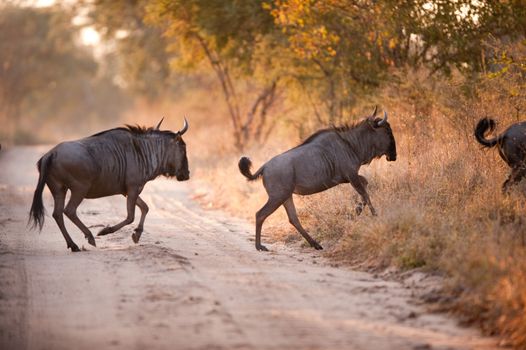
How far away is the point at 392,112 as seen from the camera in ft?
48.3

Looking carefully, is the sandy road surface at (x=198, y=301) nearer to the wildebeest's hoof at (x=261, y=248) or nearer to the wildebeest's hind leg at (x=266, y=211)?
the wildebeest's hoof at (x=261, y=248)

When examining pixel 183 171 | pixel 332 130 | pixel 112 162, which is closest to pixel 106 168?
pixel 112 162

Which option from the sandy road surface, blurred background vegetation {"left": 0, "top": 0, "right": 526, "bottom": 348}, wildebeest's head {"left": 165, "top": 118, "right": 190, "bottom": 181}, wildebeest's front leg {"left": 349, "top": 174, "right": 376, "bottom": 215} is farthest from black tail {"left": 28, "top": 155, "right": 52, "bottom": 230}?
wildebeest's front leg {"left": 349, "top": 174, "right": 376, "bottom": 215}

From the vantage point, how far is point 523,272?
6.47 meters

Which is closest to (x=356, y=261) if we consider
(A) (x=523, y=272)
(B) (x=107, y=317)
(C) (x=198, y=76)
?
(A) (x=523, y=272)

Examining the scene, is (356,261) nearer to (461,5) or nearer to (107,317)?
(107,317)

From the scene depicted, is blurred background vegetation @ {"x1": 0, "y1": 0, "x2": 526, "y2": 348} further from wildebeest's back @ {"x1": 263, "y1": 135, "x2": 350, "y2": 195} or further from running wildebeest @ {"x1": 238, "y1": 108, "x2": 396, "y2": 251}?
wildebeest's back @ {"x1": 263, "y1": 135, "x2": 350, "y2": 195}

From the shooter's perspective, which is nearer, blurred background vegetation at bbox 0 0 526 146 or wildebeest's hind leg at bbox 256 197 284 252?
wildebeest's hind leg at bbox 256 197 284 252

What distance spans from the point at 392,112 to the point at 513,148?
16.1 feet

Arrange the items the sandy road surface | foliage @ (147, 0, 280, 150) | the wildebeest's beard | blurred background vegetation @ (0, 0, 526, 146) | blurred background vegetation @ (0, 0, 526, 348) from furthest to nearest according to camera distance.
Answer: foliage @ (147, 0, 280, 150) < blurred background vegetation @ (0, 0, 526, 146) < the wildebeest's beard < blurred background vegetation @ (0, 0, 526, 348) < the sandy road surface

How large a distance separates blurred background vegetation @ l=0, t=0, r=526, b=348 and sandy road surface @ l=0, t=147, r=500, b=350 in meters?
0.58

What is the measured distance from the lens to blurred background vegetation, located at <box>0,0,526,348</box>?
7.78 meters

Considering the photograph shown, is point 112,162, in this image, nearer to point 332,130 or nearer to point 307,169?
point 307,169

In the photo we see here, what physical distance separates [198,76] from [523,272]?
102ft
